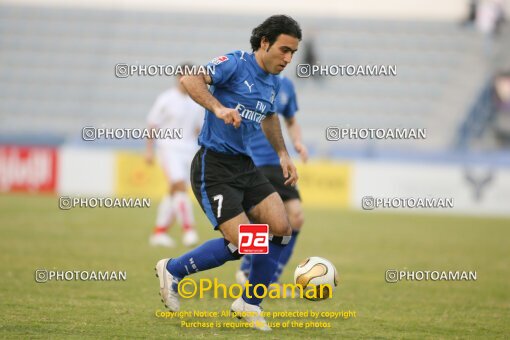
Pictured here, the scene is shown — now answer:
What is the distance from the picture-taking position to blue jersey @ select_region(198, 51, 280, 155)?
6730 mm

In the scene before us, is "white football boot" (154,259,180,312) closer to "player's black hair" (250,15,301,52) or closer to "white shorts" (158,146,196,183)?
"player's black hair" (250,15,301,52)

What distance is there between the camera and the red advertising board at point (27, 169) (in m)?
22.1

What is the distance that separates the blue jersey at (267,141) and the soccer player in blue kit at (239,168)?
1917 mm

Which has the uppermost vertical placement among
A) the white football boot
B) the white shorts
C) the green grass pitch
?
the white shorts

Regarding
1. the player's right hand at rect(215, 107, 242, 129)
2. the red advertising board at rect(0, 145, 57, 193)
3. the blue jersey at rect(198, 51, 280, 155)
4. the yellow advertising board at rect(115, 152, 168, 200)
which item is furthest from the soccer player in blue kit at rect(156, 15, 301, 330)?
the red advertising board at rect(0, 145, 57, 193)

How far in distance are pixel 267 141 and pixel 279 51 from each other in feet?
8.16

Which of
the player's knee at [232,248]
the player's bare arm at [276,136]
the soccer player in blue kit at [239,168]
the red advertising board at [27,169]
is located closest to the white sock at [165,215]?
the player's bare arm at [276,136]

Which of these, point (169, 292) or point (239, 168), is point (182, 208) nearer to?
point (169, 292)

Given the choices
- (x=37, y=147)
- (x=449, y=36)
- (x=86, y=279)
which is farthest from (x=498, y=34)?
(x=86, y=279)

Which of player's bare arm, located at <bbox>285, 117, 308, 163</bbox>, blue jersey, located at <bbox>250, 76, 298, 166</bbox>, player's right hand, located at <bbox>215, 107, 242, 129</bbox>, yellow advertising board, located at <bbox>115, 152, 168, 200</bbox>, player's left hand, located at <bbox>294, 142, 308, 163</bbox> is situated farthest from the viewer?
yellow advertising board, located at <bbox>115, 152, 168, 200</bbox>

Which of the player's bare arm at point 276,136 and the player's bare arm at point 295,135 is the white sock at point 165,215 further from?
the player's bare arm at point 276,136

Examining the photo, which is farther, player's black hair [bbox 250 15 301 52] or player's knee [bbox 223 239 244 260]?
player's knee [bbox 223 239 244 260]

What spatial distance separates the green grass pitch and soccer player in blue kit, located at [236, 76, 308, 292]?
0.69m

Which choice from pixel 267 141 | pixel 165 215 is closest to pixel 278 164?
pixel 267 141
